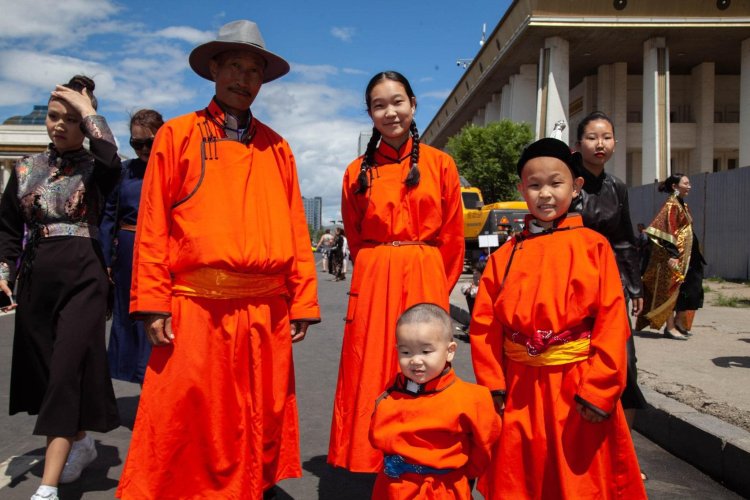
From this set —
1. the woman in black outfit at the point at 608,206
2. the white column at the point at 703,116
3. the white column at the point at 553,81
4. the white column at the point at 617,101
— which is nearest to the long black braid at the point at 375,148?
the woman in black outfit at the point at 608,206

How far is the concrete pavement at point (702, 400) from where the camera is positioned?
4.09 m

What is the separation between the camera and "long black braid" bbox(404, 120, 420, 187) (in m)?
3.63

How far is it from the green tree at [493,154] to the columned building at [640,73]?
6.31ft

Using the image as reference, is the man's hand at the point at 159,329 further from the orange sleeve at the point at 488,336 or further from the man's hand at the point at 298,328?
the orange sleeve at the point at 488,336

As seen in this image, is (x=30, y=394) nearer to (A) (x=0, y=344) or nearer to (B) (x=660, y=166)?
(A) (x=0, y=344)

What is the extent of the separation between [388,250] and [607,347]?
1373 millimetres

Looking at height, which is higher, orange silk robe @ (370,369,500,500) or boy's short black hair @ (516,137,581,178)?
boy's short black hair @ (516,137,581,178)

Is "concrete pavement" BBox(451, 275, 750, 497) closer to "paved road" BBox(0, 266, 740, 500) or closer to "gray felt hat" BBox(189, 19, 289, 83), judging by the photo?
"paved road" BBox(0, 266, 740, 500)

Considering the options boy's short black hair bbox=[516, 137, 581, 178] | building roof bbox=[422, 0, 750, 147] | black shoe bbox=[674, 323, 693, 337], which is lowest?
black shoe bbox=[674, 323, 693, 337]

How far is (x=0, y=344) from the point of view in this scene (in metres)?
8.99

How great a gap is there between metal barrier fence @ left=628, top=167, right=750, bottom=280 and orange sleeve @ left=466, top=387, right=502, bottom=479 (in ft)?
60.9

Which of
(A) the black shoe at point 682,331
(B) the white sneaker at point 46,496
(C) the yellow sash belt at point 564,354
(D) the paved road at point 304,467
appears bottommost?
(D) the paved road at point 304,467

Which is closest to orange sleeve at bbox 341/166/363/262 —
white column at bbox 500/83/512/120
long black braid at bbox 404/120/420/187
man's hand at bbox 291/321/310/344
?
long black braid at bbox 404/120/420/187

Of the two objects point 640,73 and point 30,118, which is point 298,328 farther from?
point 30,118
